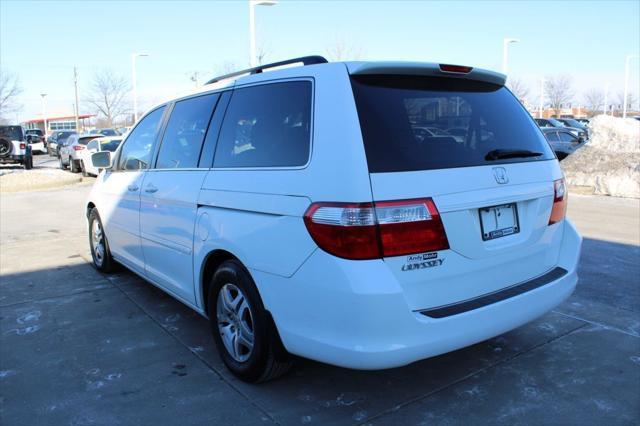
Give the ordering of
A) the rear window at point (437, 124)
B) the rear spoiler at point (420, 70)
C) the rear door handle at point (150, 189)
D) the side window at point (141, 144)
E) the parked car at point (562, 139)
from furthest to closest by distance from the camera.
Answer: the parked car at point (562, 139), the side window at point (141, 144), the rear door handle at point (150, 189), the rear spoiler at point (420, 70), the rear window at point (437, 124)

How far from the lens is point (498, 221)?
2930 millimetres

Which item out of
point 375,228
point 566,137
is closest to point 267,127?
point 375,228

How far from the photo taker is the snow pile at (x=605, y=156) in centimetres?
1253

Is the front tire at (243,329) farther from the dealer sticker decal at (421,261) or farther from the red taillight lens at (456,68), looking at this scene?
the red taillight lens at (456,68)

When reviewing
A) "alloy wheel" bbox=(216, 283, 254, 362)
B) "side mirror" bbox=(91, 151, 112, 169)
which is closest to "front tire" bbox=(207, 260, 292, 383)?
"alloy wheel" bbox=(216, 283, 254, 362)

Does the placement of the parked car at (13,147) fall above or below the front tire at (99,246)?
above

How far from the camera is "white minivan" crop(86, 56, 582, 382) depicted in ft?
8.34

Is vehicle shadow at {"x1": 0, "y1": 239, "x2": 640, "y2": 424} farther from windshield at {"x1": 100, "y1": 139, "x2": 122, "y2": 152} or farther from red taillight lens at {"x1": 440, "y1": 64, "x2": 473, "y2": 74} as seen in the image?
windshield at {"x1": 100, "y1": 139, "x2": 122, "y2": 152}

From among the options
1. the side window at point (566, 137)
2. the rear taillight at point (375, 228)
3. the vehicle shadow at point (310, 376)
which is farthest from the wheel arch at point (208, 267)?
the side window at point (566, 137)

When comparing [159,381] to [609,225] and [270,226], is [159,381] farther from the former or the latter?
[609,225]

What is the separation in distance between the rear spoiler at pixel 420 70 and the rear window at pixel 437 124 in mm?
36

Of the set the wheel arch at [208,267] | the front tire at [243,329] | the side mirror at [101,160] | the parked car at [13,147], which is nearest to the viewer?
the front tire at [243,329]

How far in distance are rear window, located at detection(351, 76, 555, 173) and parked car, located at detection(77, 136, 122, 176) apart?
1684 centimetres

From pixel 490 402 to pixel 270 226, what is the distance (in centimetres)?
161
